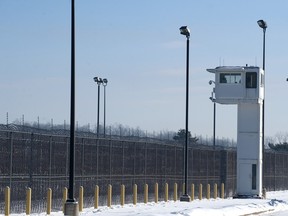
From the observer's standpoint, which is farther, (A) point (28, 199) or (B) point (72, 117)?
(A) point (28, 199)

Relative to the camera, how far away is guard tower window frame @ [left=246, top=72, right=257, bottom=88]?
51203 mm

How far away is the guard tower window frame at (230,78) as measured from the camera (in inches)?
2031

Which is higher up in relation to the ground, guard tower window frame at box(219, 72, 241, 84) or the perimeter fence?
guard tower window frame at box(219, 72, 241, 84)

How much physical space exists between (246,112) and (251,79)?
80.6 inches

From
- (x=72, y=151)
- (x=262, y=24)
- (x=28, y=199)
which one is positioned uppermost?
(x=262, y=24)

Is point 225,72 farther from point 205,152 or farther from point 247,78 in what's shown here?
point 205,152

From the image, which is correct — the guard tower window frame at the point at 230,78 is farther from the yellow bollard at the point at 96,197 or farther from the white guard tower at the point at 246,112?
the yellow bollard at the point at 96,197

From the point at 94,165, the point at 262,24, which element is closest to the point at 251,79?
the point at 262,24

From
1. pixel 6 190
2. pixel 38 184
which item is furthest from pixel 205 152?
pixel 6 190

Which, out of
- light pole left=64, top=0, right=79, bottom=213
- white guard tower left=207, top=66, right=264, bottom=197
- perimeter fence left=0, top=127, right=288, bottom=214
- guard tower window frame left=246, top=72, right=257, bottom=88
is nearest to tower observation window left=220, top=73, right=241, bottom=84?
white guard tower left=207, top=66, right=264, bottom=197

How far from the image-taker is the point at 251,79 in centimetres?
5131

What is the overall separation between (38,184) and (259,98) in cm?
2217

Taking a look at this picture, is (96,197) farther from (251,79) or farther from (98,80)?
(98,80)

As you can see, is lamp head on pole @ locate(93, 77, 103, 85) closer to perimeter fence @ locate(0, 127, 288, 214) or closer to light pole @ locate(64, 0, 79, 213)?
perimeter fence @ locate(0, 127, 288, 214)
